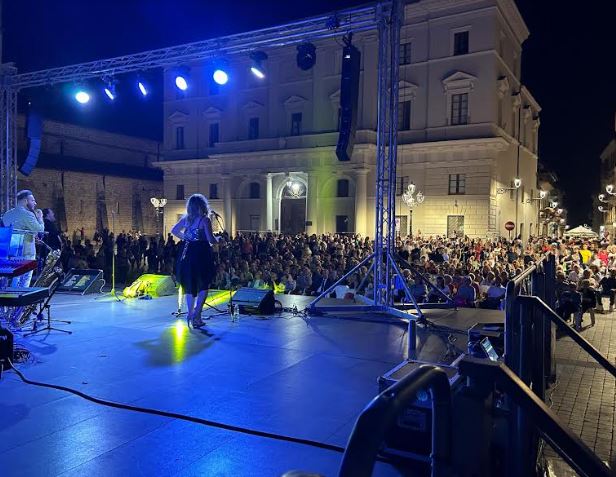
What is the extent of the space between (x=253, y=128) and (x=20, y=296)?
32.9m

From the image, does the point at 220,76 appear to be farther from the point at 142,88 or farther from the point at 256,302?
the point at 256,302

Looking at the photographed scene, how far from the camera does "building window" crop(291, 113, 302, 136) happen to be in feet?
115

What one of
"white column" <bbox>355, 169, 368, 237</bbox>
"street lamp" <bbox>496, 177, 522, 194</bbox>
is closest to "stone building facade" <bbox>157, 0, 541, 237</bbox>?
"white column" <bbox>355, 169, 368, 237</bbox>

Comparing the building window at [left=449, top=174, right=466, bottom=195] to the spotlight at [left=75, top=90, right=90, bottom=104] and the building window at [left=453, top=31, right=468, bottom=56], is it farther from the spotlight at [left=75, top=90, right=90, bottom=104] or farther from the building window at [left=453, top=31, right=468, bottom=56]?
the spotlight at [left=75, top=90, right=90, bottom=104]

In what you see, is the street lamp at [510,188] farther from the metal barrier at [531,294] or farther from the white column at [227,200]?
the metal barrier at [531,294]

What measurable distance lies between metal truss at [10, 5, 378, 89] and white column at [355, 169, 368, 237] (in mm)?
20363

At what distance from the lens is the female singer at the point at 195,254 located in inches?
275

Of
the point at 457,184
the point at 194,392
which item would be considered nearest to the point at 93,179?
the point at 457,184

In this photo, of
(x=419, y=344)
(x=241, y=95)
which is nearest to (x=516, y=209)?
(x=241, y=95)

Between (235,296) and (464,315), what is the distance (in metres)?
3.95

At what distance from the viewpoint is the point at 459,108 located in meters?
30.3

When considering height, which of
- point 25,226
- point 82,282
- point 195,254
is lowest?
point 82,282

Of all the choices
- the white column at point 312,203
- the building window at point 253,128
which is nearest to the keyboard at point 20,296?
the white column at point 312,203

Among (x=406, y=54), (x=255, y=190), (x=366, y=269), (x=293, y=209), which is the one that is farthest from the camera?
(x=255, y=190)
